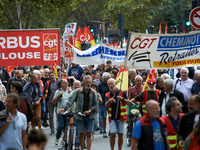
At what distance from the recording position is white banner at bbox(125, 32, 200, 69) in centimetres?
984

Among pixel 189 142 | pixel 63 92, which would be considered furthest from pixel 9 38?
pixel 189 142

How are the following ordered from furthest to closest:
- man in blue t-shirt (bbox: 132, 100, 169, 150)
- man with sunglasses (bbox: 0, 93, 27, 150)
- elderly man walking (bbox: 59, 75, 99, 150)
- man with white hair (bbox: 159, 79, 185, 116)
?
elderly man walking (bbox: 59, 75, 99, 150) → man with white hair (bbox: 159, 79, 185, 116) → man with sunglasses (bbox: 0, 93, 27, 150) → man in blue t-shirt (bbox: 132, 100, 169, 150)

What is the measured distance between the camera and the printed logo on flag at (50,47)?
10680 millimetres

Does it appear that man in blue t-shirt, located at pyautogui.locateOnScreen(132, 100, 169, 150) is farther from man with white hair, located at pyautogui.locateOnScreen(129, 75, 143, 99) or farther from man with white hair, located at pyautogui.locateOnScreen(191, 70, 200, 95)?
man with white hair, located at pyautogui.locateOnScreen(129, 75, 143, 99)

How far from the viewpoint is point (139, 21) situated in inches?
1855

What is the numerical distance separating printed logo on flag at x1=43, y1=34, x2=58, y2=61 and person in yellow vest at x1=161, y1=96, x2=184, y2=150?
170 inches

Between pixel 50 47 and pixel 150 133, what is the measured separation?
4.94 meters

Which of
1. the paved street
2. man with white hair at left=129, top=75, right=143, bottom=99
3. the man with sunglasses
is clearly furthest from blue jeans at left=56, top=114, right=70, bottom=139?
the man with sunglasses

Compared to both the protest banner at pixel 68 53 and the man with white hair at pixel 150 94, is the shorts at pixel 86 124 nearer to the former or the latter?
the man with white hair at pixel 150 94

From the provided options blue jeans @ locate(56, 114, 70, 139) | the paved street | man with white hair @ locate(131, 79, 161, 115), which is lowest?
the paved street

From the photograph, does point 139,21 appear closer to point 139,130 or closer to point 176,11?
point 176,11

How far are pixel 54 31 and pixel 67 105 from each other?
6.53 feet

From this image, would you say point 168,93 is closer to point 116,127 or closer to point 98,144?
point 116,127

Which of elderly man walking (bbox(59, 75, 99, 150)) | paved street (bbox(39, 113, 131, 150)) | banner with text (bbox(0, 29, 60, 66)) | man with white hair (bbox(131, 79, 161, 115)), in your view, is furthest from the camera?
paved street (bbox(39, 113, 131, 150))
